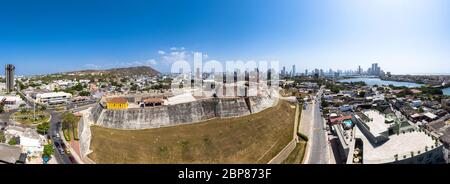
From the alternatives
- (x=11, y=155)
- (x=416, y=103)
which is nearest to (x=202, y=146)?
(x=11, y=155)

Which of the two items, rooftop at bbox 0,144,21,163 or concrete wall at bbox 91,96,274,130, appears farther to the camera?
concrete wall at bbox 91,96,274,130

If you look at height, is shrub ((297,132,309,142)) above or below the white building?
below

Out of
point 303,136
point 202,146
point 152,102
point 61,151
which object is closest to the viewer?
point 202,146

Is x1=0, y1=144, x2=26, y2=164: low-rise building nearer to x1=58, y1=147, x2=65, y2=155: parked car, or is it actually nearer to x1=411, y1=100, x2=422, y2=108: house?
x1=58, y1=147, x2=65, y2=155: parked car

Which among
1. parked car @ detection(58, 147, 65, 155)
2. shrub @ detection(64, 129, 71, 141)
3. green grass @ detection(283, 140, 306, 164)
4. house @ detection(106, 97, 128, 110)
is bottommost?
parked car @ detection(58, 147, 65, 155)

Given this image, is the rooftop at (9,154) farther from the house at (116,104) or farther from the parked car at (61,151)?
the house at (116,104)

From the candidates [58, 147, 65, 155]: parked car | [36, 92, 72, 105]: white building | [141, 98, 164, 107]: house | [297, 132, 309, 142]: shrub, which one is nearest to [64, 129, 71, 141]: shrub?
[58, 147, 65, 155]: parked car

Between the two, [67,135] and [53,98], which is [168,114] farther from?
[53,98]
